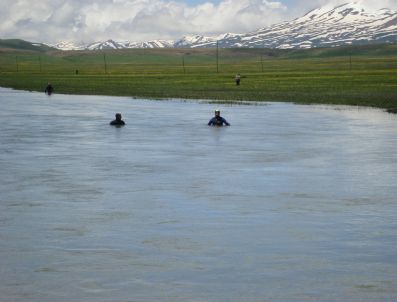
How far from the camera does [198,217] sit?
20484 millimetres

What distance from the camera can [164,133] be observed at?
43.8 meters

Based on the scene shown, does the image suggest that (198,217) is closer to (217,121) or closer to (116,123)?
(217,121)

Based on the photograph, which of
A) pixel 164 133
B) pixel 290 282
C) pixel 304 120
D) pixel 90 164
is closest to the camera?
pixel 290 282

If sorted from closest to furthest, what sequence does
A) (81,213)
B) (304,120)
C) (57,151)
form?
(81,213) → (57,151) → (304,120)

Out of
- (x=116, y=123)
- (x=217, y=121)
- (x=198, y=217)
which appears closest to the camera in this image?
(x=198, y=217)

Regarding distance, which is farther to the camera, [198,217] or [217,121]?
[217,121]

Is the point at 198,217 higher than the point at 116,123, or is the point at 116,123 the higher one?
the point at 116,123

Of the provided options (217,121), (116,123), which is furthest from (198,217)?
(116,123)

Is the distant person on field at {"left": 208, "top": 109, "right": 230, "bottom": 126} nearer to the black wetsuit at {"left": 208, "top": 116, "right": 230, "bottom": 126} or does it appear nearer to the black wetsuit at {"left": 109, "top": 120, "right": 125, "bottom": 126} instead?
the black wetsuit at {"left": 208, "top": 116, "right": 230, "bottom": 126}

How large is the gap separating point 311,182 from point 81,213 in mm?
8215

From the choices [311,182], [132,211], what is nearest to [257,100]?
[311,182]

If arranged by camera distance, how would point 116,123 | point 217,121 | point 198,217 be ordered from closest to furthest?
point 198,217, point 217,121, point 116,123

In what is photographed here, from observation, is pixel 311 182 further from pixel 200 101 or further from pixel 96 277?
pixel 200 101

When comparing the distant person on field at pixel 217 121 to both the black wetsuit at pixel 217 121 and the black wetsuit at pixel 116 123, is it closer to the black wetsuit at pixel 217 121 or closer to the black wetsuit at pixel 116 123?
the black wetsuit at pixel 217 121
